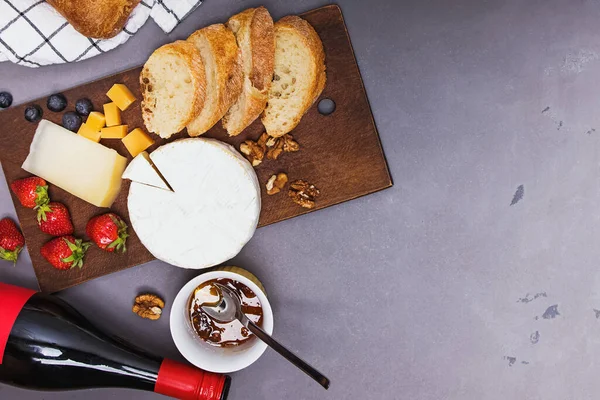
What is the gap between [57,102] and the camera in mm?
1479

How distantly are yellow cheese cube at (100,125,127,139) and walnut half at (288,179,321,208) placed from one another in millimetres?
478

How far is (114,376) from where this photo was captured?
1.44 meters

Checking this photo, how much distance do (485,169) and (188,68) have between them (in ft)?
2.79

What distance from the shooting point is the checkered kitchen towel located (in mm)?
1439

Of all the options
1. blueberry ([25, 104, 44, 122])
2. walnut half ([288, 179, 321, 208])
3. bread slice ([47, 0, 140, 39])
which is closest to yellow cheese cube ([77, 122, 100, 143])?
blueberry ([25, 104, 44, 122])

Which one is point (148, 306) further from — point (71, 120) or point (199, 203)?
point (71, 120)

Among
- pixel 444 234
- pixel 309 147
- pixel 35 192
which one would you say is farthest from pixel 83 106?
pixel 444 234

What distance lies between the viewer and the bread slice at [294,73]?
1387 mm

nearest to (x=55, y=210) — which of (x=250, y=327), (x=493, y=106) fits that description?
(x=250, y=327)

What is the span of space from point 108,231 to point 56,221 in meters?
0.16

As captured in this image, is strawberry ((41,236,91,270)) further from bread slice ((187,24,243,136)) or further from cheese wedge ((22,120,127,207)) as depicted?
bread slice ((187,24,243,136))

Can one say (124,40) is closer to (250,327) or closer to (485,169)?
(250,327)

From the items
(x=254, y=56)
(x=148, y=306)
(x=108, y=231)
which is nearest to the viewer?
(x=254, y=56)

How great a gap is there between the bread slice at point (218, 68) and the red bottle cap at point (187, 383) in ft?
2.11
